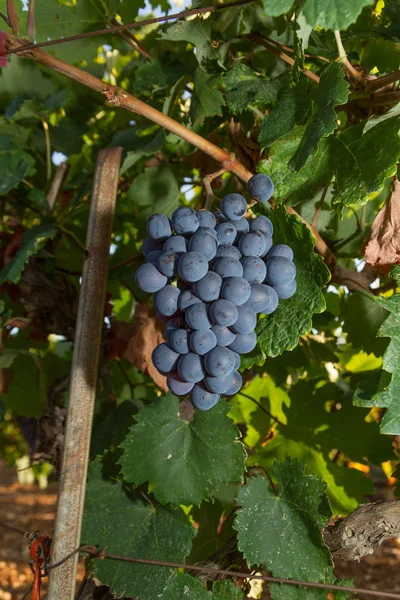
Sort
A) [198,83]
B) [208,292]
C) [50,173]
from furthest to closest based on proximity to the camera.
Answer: [50,173] < [198,83] < [208,292]

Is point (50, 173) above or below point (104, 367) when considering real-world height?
above

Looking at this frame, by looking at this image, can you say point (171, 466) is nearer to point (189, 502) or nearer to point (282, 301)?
point (189, 502)

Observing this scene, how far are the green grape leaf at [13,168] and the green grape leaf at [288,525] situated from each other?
0.82m

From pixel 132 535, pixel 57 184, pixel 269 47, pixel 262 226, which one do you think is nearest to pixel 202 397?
pixel 262 226

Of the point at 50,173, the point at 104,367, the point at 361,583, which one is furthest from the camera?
the point at 361,583

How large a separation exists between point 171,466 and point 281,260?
43cm

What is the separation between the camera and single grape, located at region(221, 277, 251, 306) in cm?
67

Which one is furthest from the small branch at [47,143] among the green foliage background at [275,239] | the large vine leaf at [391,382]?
the large vine leaf at [391,382]

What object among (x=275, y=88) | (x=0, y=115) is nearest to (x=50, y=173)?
(x=0, y=115)

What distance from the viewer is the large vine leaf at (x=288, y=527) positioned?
2.87 ft

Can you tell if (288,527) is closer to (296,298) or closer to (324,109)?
(296,298)

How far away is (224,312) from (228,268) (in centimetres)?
6

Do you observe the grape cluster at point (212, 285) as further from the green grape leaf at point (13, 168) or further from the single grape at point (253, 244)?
the green grape leaf at point (13, 168)

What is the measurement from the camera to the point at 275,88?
878 millimetres
